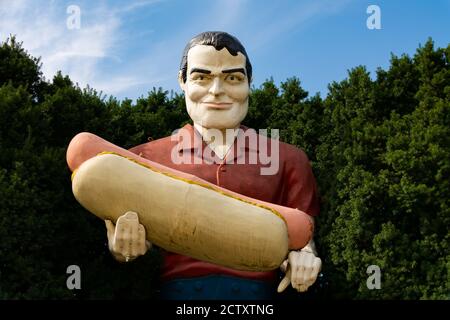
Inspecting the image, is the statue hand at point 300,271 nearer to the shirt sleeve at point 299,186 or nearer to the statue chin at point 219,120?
the shirt sleeve at point 299,186

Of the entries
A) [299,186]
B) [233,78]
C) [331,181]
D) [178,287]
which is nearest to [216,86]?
[233,78]

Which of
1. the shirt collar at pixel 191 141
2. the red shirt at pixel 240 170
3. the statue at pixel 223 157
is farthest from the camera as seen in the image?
Result: the shirt collar at pixel 191 141

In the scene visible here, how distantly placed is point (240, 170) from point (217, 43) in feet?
3.46

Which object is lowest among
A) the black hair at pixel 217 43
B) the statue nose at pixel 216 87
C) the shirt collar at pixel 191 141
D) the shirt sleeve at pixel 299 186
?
the shirt sleeve at pixel 299 186

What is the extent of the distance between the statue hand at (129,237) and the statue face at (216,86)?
1.27 metres

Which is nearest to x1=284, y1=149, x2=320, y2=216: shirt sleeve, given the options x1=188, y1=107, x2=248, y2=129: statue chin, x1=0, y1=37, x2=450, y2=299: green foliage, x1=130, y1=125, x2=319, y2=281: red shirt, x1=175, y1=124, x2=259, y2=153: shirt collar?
x1=130, y1=125, x2=319, y2=281: red shirt

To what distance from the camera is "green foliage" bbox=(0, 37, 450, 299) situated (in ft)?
22.2

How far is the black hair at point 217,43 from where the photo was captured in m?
5.54

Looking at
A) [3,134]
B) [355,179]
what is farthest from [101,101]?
[355,179]

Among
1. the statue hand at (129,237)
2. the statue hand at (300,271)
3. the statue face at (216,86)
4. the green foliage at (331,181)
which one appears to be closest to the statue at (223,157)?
the statue face at (216,86)

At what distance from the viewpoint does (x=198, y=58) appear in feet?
18.2

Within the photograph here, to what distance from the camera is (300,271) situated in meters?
4.91

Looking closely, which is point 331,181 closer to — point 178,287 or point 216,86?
point 216,86
